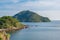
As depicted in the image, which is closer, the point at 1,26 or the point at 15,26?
the point at 1,26

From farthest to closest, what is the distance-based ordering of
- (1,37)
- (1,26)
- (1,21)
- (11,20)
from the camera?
(11,20) → (1,21) → (1,26) → (1,37)

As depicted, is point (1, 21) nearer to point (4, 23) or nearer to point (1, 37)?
point (4, 23)

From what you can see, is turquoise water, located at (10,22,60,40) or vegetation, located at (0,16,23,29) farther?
vegetation, located at (0,16,23,29)

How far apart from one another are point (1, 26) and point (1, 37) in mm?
60833

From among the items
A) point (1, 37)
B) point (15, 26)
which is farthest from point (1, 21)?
point (1, 37)

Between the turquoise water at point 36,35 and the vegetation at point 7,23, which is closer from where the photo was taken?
the turquoise water at point 36,35

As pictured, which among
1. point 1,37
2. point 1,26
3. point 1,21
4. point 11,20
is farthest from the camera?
point 11,20

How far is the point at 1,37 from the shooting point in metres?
19.5

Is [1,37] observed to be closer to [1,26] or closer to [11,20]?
[1,26]

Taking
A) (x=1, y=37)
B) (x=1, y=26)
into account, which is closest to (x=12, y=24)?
(x=1, y=26)

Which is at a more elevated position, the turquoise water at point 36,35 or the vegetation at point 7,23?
the vegetation at point 7,23

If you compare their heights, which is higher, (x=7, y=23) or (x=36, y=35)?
(x=7, y=23)

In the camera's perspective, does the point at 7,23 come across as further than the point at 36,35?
Yes

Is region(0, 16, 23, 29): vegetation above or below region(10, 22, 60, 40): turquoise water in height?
above
